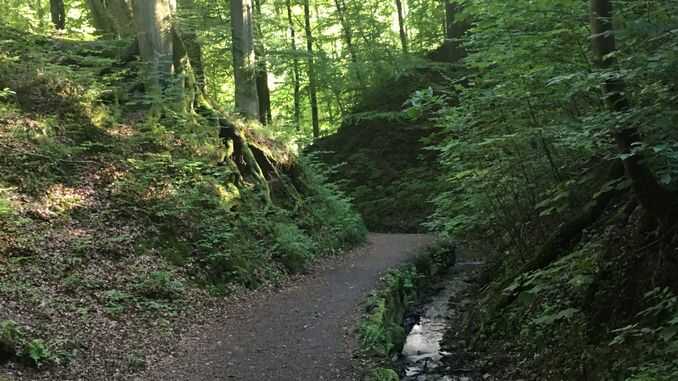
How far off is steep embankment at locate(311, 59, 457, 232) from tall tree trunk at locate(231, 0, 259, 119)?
22.9 ft

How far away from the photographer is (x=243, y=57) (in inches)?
642

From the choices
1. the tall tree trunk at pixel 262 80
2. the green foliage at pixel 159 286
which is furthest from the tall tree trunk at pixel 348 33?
the green foliage at pixel 159 286

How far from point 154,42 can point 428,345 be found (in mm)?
9455

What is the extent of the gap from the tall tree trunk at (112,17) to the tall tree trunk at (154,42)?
3243 mm

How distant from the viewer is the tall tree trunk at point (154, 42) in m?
13.1

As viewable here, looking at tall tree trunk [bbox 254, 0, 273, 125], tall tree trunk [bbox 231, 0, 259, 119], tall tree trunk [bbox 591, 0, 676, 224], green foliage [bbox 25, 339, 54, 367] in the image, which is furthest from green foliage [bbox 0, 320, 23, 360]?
tall tree trunk [bbox 254, 0, 273, 125]

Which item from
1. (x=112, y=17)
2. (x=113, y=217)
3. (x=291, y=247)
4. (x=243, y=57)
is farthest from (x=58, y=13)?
(x=291, y=247)

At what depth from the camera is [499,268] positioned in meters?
11.8

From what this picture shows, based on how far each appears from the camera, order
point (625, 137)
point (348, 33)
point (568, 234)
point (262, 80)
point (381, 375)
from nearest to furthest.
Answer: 1. point (625, 137)
2. point (381, 375)
3. point (568, 234)
4. point (262, 80)
5. point (348, 33)

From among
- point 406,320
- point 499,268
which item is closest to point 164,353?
point 406,320

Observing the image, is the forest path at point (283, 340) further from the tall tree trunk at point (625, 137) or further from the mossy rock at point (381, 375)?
the tall tree trunk at point (625, 137)

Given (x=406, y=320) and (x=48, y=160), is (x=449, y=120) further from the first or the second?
(x=48, y=160)

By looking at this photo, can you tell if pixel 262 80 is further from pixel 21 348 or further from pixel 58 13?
pixel 21 348

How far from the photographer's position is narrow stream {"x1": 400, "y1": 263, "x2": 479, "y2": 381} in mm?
8547
